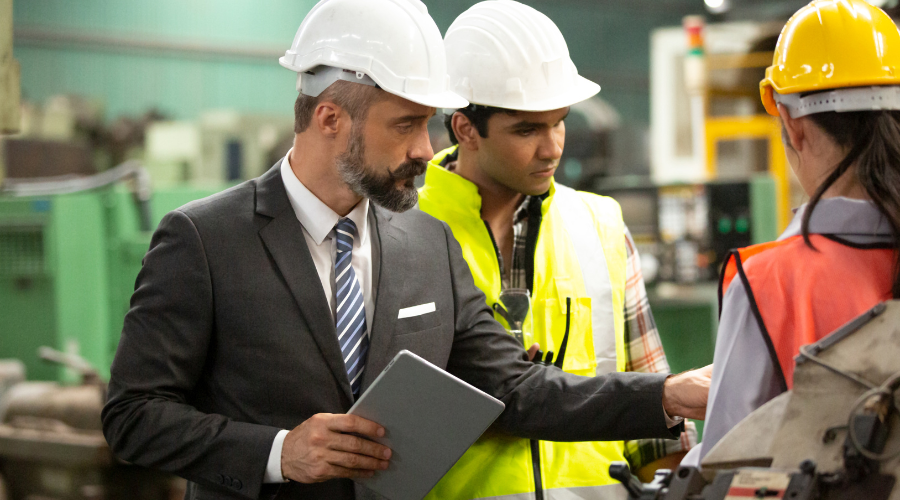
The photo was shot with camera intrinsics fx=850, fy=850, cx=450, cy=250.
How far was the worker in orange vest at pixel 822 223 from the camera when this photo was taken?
3.63 feet

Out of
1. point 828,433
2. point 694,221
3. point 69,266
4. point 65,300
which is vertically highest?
point 828,433

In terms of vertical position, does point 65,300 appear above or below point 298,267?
below

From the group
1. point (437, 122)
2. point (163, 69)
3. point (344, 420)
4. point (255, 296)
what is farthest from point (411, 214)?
point (163, 69)

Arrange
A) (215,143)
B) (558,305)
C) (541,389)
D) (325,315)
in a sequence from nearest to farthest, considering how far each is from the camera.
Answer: (325,315) < (541,389) < (558,305) < (215,143)

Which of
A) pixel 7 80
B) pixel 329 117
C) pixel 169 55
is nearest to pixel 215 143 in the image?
pixel 169 55

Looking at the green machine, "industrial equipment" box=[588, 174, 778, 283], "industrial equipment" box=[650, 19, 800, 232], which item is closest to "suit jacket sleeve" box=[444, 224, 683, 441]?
the green machine

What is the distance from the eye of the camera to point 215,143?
23.5 ft

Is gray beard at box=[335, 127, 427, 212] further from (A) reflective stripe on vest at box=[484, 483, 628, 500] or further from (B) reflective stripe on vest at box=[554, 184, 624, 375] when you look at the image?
(A) reflective stripe on vest at box=[484, 483, 628, 500]

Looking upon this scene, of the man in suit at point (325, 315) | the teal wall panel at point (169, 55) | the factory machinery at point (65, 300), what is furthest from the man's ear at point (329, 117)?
the teal wall panel at point (169, 55)

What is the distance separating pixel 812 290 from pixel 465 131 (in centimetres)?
113

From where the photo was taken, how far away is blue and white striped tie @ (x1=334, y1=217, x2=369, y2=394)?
1.63m

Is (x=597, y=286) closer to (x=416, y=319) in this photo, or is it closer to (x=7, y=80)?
(x=416, y=319)

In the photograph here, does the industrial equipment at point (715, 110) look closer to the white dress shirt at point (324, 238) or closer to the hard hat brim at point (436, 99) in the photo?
the hard hat brim at point (436, 99)

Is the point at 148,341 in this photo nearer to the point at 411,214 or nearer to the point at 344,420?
the point at 344,420
